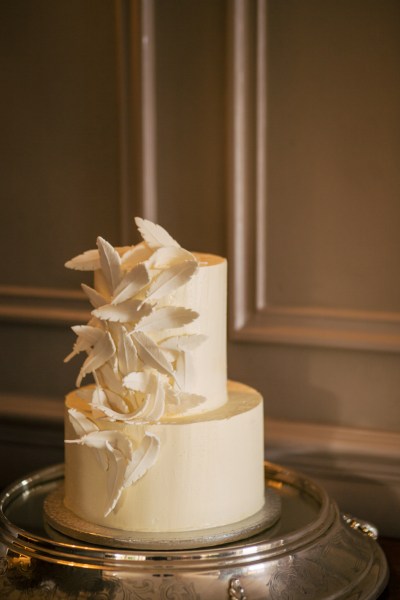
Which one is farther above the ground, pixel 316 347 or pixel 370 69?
pixel 370 69

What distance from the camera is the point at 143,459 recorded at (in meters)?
1.19

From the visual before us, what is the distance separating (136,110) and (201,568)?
2.86ft

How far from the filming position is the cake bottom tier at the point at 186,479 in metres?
1.21

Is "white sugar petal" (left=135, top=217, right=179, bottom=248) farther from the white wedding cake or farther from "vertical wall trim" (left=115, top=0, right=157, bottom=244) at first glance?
"vertical wall trim" (left=115, top=0, right=157, bottom=244)

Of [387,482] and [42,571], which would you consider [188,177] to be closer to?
[387,482]

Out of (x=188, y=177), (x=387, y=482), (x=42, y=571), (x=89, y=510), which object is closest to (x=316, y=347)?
(x=387, y=482)

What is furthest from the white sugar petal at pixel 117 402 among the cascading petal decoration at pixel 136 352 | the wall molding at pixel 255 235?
the wall molding at pixel 255 235

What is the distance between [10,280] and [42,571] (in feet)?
2.60

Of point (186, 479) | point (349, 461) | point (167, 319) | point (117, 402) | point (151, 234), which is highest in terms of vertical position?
point (151, 234)

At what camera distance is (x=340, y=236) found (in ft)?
5.12

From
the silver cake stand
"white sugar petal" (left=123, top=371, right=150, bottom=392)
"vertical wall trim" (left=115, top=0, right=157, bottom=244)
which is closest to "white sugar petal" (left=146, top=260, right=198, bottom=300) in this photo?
"white sugar petal" (left=123, top=371, right=150, bottom=392)

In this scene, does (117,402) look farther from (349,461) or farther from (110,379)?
(349,461)

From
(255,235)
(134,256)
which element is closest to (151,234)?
(134,256)

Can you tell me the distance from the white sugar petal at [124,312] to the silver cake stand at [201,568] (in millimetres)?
311
